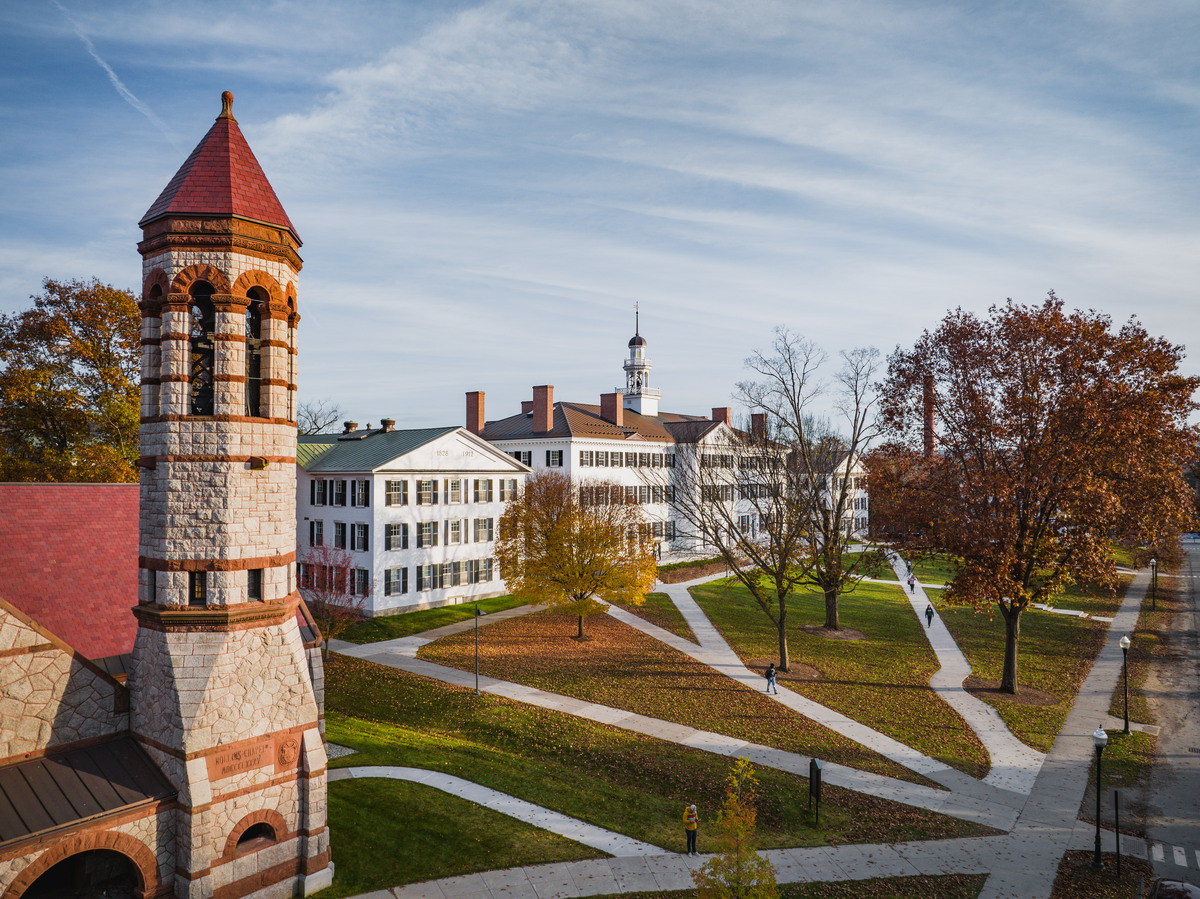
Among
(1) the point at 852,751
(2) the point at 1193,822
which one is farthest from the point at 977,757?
(2) the point at 1193,822

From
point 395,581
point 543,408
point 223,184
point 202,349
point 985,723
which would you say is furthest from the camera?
point 543,408

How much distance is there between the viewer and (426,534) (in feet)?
129

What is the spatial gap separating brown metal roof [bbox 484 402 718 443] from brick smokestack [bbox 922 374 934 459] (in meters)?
27.5

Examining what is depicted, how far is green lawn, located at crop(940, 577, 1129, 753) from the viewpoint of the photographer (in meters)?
22.9

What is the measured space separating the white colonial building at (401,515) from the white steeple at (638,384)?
22.9m

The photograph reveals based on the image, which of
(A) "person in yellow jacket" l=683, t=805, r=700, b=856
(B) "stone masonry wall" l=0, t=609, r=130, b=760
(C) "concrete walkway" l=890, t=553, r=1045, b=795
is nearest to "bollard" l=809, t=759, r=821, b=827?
(A) "person in yellow jacket" l=683, t=805, r=700, b=856

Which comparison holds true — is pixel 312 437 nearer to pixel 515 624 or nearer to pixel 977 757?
pixel 515 624

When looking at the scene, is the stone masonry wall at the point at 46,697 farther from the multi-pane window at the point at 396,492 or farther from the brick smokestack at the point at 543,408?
the brick smokestack at the point at 543,408

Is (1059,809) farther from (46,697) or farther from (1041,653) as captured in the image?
(46,697)

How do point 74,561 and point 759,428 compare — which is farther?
point 759,428

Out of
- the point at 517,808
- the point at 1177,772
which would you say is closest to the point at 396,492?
the point at 517,808

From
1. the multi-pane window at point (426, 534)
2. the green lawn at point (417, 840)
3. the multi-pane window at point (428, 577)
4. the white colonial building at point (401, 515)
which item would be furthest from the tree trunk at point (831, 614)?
the green lawn at point (417, 840)

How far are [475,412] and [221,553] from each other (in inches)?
1684

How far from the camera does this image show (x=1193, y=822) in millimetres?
16219
